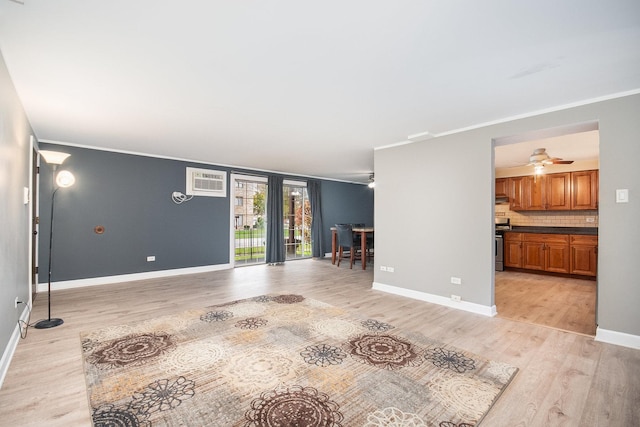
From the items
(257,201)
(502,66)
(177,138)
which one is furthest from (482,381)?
(257,201)

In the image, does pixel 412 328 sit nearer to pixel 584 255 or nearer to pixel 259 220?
pixel 584 255

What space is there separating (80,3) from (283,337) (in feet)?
9.35

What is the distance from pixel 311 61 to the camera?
7.06 ft

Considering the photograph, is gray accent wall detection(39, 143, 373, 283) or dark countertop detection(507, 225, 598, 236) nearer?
gray accent wall detection(39, 143, 373, 283)

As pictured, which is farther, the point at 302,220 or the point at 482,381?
the point at 302,220

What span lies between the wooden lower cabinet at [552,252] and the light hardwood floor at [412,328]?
3.44 m

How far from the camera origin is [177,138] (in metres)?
4.34

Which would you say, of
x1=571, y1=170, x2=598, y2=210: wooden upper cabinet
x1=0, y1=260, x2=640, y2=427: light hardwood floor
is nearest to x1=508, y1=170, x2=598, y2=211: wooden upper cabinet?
x1=571, y1=170, x2=598, y2=210: wooden upper cabinet

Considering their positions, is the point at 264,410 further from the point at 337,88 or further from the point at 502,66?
the point at 502,66

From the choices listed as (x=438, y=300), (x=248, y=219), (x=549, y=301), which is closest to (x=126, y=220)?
(x=248, y=219)

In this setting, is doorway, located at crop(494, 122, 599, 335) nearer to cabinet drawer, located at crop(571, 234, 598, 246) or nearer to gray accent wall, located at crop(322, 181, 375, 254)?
cabinet drawer, located at crop(571, 234, 598, 246)

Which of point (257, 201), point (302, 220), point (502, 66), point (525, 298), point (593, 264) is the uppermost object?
point (502, 66)

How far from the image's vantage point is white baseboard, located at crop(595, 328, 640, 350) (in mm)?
2607

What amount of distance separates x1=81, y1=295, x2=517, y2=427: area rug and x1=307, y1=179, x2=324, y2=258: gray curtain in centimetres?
503
